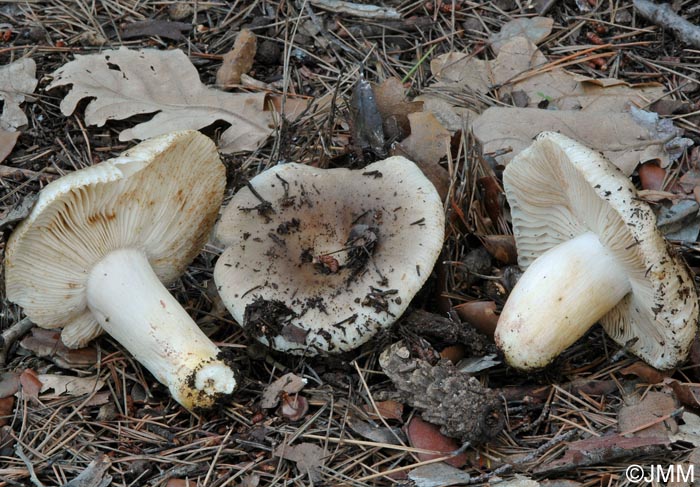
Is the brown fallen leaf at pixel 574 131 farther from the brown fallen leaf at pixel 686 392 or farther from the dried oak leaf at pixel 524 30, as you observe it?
the brown fallen leaf at pixel 686 392

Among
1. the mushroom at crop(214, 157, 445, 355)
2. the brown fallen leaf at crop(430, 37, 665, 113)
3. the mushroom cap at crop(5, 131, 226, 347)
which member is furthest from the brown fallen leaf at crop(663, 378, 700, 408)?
the mushroom cap at crop(5, 131, 226, 347)

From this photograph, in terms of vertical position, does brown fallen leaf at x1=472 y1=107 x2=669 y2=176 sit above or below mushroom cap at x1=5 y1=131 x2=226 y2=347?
below

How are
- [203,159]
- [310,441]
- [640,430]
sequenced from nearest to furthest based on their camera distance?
[640,430], [310,441], [203,159]

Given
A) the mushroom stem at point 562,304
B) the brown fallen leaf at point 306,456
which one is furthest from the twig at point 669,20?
the brown fallen leaf at point 306,456

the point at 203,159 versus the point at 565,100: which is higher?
the point at 203,159

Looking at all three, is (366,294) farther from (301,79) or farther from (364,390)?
(301,79)

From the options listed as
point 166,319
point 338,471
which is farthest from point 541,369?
point 166,319

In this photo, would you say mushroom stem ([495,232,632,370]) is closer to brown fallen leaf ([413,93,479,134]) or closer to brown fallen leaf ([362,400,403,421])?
brown fallen leaf ([362,400,403,421])
